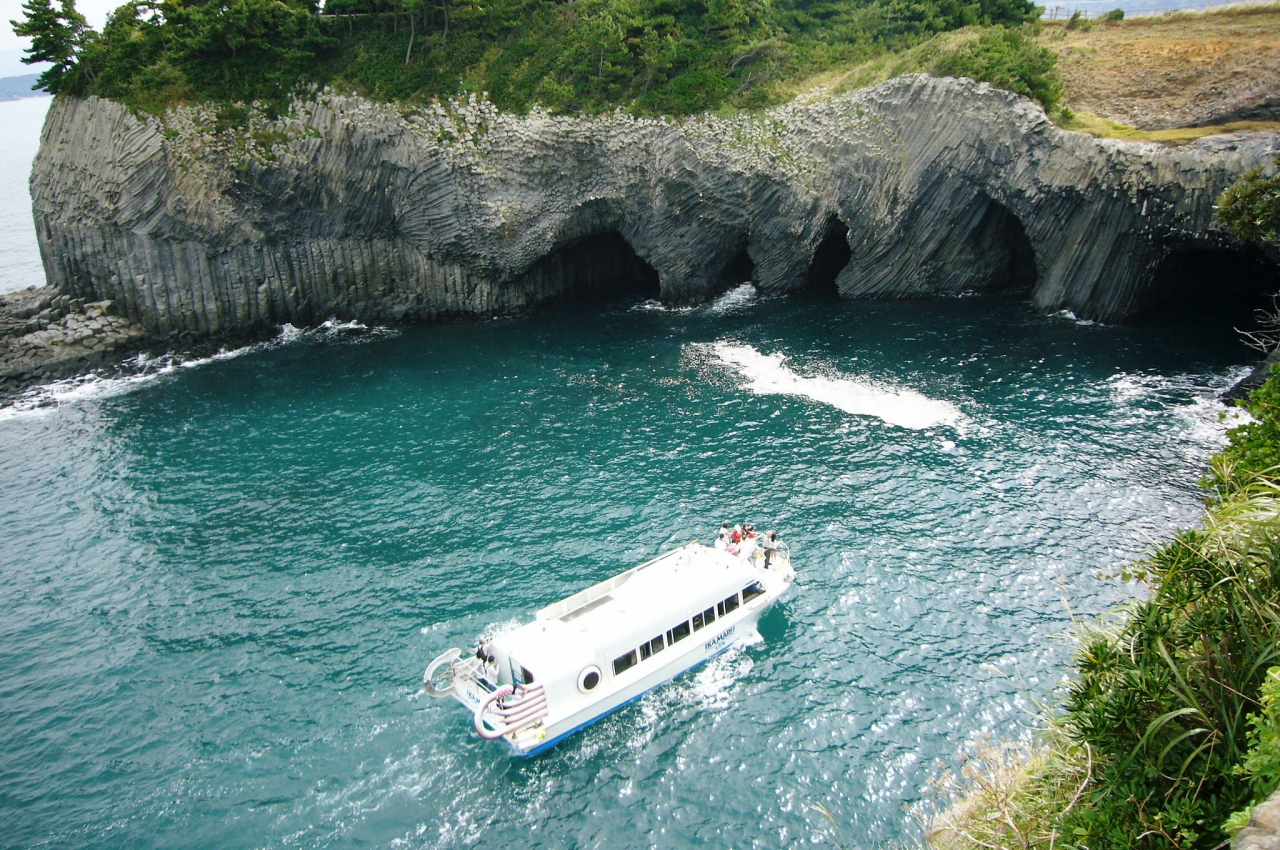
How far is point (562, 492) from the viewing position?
4012cm

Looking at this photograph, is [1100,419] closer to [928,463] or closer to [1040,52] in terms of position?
[928,463]

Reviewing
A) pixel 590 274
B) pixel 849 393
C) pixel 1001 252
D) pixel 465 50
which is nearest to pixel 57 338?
pixel 465 50

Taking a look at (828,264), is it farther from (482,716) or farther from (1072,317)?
(482,716)

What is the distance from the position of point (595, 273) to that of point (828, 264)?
19.2 meters

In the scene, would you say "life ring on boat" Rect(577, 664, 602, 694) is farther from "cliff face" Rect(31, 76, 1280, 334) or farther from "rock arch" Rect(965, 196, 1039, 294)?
"rock arch" Rect(965, 196, 1039, 294)

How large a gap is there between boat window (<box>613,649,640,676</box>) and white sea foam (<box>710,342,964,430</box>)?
72.4 feet

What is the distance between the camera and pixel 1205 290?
55.0m

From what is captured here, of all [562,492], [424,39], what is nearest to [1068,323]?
[562,492]

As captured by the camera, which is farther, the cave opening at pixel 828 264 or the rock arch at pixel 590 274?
the rock arch at pixel 590 274

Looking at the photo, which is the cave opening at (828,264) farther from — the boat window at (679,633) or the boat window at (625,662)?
the boat window at (625,662)

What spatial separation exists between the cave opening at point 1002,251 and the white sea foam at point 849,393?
18.6m

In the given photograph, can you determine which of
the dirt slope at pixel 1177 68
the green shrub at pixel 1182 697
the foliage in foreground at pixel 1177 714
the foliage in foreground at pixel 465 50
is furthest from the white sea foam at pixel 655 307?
the green shrub at pixel 1182 697

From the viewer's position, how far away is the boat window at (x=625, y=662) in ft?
92.6

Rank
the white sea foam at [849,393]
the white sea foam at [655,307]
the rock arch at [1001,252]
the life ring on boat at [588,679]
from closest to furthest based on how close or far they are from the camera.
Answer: the life ring on boat at [588,679], the white sea foam at [849,393], the rock arch at [1001,252], the white sea foam at [655,307]
